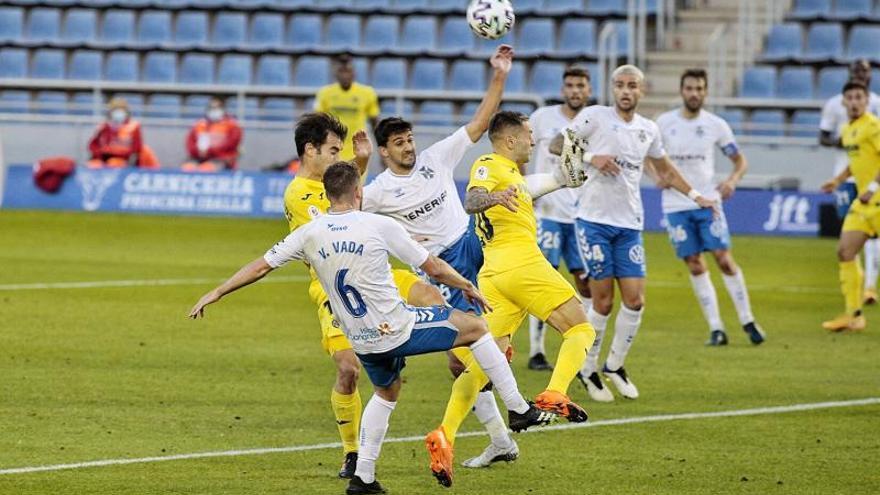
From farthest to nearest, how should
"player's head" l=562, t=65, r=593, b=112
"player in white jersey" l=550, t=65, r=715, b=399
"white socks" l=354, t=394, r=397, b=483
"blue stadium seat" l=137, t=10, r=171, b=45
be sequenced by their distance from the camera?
"blue stadium seat" l=137, t=10, r=171, b=45, "player's head" l=562, t=65, r=593, b=112, "player in white jersey" l=550, t=65, r=715, b=399, "white socks" l=354, t=394, r=397, b=483

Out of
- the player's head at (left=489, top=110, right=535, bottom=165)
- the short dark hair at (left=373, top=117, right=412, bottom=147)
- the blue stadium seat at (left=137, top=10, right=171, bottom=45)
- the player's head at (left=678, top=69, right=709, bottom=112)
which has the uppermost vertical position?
the short dark hair at (left=373, top=117, right=412, bottom=147)

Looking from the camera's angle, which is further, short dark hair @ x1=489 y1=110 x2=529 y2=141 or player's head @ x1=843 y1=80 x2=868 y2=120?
player's head @ x1=843 y1=80 x2=868 y2=120

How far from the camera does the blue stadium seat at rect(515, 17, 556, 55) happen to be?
3184 cm

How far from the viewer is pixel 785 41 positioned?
99.8 feet

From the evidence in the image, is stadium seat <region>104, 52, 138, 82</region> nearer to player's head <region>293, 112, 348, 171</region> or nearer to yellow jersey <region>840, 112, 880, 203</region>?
yellow jersey <region>840, 112, 880, 203</region>

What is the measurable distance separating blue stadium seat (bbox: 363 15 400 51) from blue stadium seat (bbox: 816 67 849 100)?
27.5 ft

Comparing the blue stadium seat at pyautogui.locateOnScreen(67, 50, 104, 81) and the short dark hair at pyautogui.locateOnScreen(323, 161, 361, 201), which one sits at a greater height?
the short dark hair at pyautogui.locateOnScreen(323, 161, 361, 201)

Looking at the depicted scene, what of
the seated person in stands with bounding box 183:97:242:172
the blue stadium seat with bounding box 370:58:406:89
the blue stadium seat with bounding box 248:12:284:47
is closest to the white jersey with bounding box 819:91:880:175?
the seated person in stands with bounding box 183:97:242:172

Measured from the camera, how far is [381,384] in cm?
888

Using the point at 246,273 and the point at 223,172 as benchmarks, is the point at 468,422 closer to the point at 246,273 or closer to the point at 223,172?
the point at 246,273

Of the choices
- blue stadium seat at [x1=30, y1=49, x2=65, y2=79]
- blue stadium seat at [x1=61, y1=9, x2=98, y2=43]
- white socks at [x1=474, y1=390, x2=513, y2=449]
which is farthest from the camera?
blue stadium seat at [x1=61, y1=9, x2=98, y2=43]

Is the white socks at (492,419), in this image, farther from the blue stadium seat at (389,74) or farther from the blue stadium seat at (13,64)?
the blue stadium seat at (13,64)

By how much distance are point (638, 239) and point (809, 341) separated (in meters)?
3.89

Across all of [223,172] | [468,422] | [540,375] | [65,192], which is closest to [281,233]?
[223,172]
